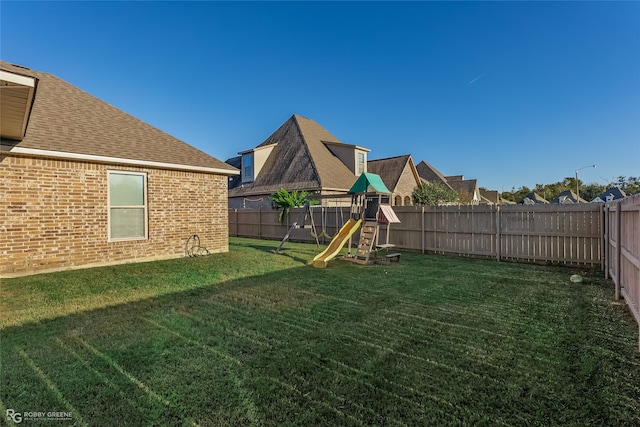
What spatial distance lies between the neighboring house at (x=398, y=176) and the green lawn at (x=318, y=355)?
57.9 feet

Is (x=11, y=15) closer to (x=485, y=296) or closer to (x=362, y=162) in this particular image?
(x=485, y=296)

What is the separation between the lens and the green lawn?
229 centimetres

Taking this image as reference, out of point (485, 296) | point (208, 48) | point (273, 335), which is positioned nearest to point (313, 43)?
point (208, 48)

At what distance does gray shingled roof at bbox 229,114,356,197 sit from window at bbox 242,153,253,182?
542mm

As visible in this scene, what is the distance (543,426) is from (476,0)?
14570 millimetres

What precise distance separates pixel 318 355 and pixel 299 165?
1867 cm

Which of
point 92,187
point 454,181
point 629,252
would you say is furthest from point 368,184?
point 454,181

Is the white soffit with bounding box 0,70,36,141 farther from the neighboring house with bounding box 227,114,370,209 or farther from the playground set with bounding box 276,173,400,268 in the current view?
the neighboring house with bounding box 227,114,370,209

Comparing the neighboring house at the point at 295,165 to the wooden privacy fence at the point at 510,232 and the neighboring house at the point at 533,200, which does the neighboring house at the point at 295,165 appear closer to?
the wooden privacy fence at the point at 510,232

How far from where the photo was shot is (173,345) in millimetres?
3387

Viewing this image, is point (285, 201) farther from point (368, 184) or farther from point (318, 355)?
point (318, 355)

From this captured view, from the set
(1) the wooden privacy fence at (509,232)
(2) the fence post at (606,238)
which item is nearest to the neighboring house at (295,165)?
(1) the wooden privacy fence at (509,232)

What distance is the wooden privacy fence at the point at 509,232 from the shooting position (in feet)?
27.0

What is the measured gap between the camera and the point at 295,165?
70.1 ft
